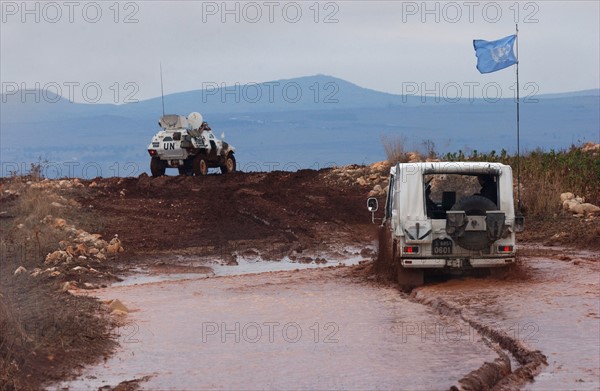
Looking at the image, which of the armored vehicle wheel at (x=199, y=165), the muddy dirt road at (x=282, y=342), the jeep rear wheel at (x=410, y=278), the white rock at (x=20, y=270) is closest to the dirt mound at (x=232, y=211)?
the armored vehicle wheel at (x=199, y=165)

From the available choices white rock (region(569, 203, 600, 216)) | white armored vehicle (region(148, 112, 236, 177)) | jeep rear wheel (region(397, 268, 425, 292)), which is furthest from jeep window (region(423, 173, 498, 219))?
white armored vehicle (region(148, 112, 236, 177))

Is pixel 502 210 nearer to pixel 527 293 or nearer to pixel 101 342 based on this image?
pixel 527 293

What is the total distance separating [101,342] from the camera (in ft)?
45.5

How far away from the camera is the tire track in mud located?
1148 cm

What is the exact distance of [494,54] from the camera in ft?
78.7

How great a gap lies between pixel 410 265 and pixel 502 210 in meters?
1.42

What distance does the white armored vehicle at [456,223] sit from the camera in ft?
54.1

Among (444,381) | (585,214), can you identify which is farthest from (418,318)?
(585,214)

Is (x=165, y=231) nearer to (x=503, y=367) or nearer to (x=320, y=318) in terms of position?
(x=320, y=318)

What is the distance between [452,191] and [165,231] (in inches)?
408

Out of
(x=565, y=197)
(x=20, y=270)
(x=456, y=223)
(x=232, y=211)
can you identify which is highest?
(x=456, y=223)

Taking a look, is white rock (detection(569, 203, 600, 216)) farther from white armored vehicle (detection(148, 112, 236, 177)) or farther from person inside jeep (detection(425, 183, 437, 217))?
white armored vehicle (detection(148, 112, 236, 177))

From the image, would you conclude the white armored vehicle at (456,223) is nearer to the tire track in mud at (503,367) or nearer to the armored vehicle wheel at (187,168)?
the tire track in mud at (503,367)

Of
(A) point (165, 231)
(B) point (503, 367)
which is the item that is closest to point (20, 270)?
(A) point (165, 231)
